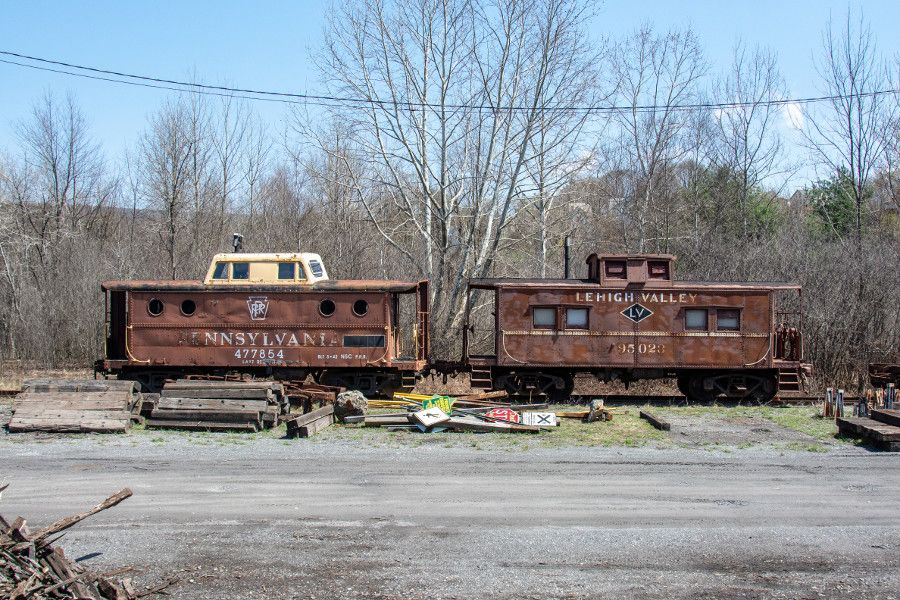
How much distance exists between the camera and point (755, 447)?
1412cm

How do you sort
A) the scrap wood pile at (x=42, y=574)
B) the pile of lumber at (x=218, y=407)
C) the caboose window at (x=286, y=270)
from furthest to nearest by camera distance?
the caboose window at (x=286, y=270)
the pile of lumber at (x=218, y=407)
the scrap wood pile at (x=42, y=574)

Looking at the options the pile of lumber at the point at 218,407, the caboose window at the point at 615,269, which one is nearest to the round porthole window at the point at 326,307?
the pile of lumber at the point at 218,407

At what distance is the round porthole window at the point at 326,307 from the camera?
19.2 metres

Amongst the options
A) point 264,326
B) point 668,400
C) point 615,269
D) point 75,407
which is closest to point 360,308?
point 264,326

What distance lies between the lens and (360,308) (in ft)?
63.3

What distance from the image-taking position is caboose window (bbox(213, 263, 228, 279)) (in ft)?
65.1

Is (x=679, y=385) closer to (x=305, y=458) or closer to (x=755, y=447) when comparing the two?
(x=755, y=447)

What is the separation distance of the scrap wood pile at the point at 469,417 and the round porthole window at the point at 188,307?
528 cm

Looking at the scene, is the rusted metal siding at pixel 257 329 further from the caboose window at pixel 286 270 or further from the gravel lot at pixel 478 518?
the gravel lot at pixel 478 518

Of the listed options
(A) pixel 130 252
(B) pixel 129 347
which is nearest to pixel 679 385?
(B) pixel 129 347

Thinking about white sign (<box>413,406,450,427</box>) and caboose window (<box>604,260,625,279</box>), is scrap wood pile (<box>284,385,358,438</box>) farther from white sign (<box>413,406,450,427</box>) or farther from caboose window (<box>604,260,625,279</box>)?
caboose window (<box>604,260,625,279</box>)

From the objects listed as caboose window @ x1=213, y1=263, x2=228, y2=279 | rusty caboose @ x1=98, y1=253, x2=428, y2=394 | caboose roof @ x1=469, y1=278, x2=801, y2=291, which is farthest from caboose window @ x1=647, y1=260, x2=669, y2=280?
caboose window @ x1=213, y1=263, x2=228, y2=279

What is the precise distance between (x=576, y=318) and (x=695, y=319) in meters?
2.76

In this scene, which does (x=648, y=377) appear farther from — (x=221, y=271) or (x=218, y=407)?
(x=221, y=271)
